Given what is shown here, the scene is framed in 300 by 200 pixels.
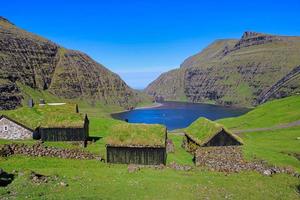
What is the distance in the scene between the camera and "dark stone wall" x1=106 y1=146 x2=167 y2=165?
5153cm

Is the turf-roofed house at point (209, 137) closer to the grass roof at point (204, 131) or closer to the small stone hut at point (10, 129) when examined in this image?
the grass roof at point (204, 131)

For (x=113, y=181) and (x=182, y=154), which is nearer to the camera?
(x=113, y=181)

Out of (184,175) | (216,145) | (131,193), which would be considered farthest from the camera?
(216,145)

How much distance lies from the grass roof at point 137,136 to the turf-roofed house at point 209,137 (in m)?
7.23

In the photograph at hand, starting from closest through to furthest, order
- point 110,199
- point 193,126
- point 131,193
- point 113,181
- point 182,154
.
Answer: point 110,199 < point 131,193 < point 113,181 < point 182,154 < point 193,126

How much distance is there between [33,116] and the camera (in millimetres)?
66812

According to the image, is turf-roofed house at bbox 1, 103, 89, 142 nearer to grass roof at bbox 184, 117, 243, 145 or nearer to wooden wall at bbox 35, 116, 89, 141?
wooden wall at bbox 35, 116, 89, 141

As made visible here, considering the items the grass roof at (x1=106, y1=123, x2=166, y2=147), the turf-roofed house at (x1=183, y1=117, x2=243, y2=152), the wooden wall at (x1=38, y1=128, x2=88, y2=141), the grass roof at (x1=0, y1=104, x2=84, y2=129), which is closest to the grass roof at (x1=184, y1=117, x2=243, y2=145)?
the turf-roofed house at (x1=183, y1=117, x2=243, y2=152)

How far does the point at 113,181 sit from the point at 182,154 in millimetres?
22612

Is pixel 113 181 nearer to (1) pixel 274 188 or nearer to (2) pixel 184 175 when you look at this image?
(2) pixel 184 175

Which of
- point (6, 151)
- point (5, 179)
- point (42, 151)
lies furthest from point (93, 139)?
point (5, 179)

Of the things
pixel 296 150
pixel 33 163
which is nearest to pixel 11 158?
pixel 33 163

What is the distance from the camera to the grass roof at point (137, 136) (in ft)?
170

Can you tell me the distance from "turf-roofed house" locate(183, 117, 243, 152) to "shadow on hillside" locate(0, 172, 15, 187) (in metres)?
28.3
